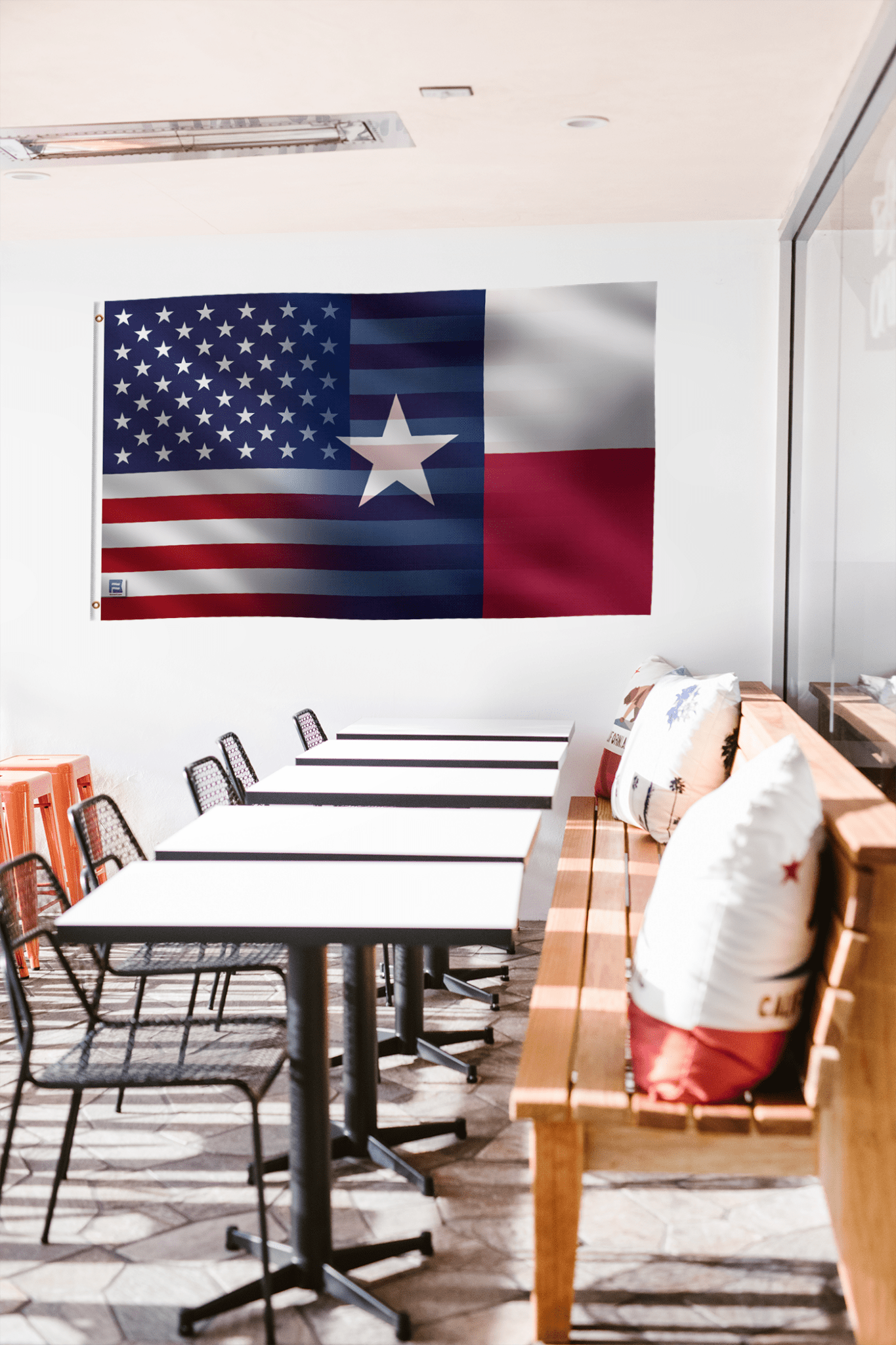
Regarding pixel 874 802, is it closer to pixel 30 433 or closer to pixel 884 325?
pixel 884 325

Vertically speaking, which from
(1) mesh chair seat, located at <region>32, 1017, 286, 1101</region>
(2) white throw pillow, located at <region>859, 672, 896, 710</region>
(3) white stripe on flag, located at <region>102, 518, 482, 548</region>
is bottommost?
(1) mesh chair seat, located at <region>32, 1017, 286, 1101</region>

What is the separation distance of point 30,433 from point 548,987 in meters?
3.97

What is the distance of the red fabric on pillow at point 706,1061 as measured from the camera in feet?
6.97

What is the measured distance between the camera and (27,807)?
4652 mm

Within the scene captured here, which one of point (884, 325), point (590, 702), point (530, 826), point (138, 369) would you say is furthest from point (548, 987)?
point (138, 369)

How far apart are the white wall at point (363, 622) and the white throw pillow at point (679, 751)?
123 cm

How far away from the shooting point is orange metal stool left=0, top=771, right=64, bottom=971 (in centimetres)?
458

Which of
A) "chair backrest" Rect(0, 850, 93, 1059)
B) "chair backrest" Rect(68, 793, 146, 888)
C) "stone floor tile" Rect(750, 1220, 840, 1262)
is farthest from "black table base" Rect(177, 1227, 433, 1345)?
"chair backrest" Rect(68, 793, 146, 888)

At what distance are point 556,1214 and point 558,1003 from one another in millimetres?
507

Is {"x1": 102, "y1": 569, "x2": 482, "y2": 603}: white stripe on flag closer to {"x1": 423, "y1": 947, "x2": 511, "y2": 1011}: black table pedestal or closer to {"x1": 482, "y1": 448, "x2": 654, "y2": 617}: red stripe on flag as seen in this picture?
{"x1": 482, "y1": 448, "x2": 654, "y2": 617}: red stripe on flag

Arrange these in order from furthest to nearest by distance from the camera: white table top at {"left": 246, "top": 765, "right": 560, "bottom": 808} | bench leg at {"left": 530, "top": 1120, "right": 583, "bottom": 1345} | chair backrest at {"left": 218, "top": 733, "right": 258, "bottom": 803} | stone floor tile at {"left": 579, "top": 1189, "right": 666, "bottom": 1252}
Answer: chair backrest at {"left": 218, "top": 733, "right": 258, "bottom": 803}, white table top at {"left": 246, "top": 765, "right": 560, "bottom": 808}, stone floor tile at {"left": 579, "top": 1189, "right": 666, "bottom": 1252}, bench leg at {"left": 530, "top": 1120, "right": 583, "bottom": 1345}

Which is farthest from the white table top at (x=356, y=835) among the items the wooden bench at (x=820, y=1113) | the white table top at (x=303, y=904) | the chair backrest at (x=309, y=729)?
the chair backrest at (x=309, y=729)

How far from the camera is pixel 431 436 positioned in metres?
5.16

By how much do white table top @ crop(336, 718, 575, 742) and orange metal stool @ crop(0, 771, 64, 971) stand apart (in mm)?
1291
